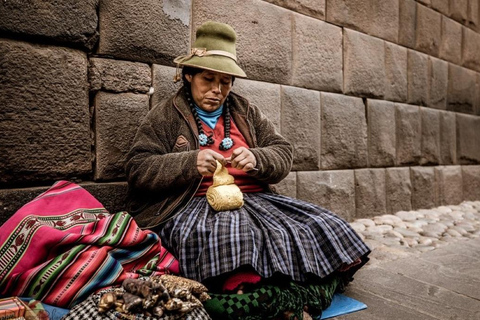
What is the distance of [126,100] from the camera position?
8.00 feet

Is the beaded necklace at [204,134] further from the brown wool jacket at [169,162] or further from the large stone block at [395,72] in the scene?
the large stone block at [395,72]

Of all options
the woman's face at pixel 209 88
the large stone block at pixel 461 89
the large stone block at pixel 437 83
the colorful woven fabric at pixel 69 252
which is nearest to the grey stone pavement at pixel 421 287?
the colorful woven fabric at pixel 69 252

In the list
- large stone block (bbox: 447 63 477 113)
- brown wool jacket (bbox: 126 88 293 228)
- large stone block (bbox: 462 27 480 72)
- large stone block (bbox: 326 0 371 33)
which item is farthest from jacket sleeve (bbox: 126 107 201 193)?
large stone block (bbox: 462 27 480 72)

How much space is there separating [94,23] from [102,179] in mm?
870

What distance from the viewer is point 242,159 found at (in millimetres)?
2039

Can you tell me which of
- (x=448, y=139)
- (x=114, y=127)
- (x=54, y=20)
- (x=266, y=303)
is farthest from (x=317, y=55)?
(x=448, y=139)

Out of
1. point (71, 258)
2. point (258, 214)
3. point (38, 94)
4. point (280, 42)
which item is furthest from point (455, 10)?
point (71, 258)

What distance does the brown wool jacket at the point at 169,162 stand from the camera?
78.9 inches

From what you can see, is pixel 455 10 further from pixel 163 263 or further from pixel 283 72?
pixel 163 263

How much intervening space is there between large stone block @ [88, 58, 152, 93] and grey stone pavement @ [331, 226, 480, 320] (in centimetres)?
169

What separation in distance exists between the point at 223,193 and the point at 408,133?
10.9 feet

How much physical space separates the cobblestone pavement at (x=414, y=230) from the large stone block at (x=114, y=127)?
1777 mm

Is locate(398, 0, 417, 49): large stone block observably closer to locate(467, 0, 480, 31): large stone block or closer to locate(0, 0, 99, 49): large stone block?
locate(467, 0, 480, 31): large stone block

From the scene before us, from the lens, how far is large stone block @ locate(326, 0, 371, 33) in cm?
376
